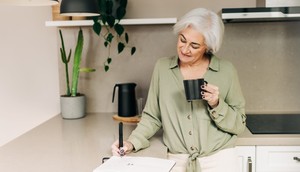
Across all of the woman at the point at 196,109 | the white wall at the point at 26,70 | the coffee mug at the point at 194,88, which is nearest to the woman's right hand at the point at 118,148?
the woman at the point at 196,109

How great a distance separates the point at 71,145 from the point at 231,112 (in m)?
0.76

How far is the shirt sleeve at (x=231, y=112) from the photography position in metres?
1.38

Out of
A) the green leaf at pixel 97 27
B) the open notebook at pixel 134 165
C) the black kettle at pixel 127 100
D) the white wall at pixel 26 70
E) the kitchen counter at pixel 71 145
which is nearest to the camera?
the open notebook at pixel 134 165

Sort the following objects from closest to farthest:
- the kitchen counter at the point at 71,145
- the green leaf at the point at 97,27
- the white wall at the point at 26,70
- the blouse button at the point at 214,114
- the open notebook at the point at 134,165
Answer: the open notebook at the point at 134,165 → the kitchen counter at the point at 71,145 → the blouse button at the point at 214,114 → the green leaf at the point at 97,27 → the white wall at the point at 26,70

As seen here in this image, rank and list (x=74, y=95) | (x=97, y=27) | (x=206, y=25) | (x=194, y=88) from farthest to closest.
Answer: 1. (x=74, y=95)
2. (x=97, y=27)
3. (x=206, y=25)
4. (x=194, y=88)

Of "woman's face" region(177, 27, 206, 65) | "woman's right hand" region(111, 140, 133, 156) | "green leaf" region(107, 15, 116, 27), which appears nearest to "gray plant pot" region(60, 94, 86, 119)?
"green leaf" region(107, 15, 116, 27)

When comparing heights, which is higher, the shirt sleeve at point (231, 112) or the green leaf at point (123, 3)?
the green leaf at point (123, 3)

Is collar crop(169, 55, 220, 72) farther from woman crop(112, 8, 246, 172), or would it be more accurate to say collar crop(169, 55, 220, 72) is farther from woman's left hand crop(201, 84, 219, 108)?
woman's left hand crop(201, 84, 219, 108)

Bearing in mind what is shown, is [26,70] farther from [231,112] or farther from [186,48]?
[231,112]

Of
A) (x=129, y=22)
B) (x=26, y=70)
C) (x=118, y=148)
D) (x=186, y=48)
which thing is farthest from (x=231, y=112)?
(x=26, y=70)

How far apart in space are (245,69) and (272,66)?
7.0 inches

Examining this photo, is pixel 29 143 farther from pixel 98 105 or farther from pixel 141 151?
pixel 98 105

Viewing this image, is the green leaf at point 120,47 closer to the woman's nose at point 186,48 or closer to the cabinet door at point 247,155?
the woman's nose at point 186,48

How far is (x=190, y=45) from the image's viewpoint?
56.5 inches
